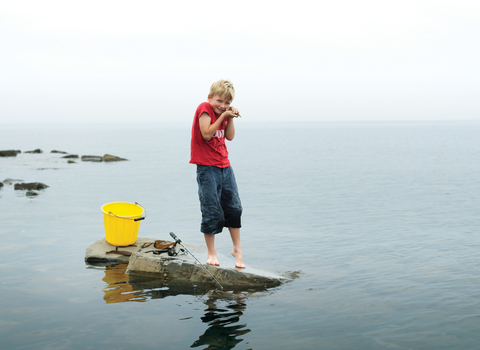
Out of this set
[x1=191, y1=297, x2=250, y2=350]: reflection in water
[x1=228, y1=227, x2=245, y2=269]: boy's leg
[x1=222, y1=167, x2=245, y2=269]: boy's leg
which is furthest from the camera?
[x1=228, y1=227, x2=245, y2=269]: boy's leg

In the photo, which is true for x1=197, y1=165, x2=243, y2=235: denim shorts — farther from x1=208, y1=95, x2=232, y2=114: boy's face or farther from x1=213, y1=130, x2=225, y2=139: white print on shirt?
x1=208, y1=95, x2=232, y2=114: boy's face

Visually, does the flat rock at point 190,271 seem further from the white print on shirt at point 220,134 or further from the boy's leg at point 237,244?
the white print on shirt at point 220,134

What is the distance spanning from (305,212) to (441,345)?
11.2 metres

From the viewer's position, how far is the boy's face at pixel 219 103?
251 inches

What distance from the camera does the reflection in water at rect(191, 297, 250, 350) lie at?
5.22 meters

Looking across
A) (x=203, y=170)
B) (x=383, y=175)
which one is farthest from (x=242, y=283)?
Result: (x=383, y=175)

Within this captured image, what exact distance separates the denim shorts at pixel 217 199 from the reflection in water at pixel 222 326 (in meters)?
1.08

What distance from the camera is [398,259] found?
30.5 ft

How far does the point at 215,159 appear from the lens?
6.63 meters

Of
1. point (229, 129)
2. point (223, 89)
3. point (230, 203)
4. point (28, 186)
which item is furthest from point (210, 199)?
point (28, 186)

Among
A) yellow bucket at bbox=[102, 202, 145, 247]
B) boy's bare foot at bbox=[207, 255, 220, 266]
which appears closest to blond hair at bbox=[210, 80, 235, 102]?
boy's bare foot at bbox=[207, 255, 220, 266]

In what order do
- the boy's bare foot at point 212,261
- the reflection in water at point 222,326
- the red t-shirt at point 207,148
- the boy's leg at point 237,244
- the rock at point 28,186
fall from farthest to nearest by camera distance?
the rock at point 28,186, the boy's bare foot at point 212,261, the boy's leg at point 237,244, the red t-shirt at point 207,148, the reflection in water at point 222,326

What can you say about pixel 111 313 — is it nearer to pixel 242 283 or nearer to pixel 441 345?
pixel 242 283

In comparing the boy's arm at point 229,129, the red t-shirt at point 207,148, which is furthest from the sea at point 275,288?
the boy's arm at point 229,129
